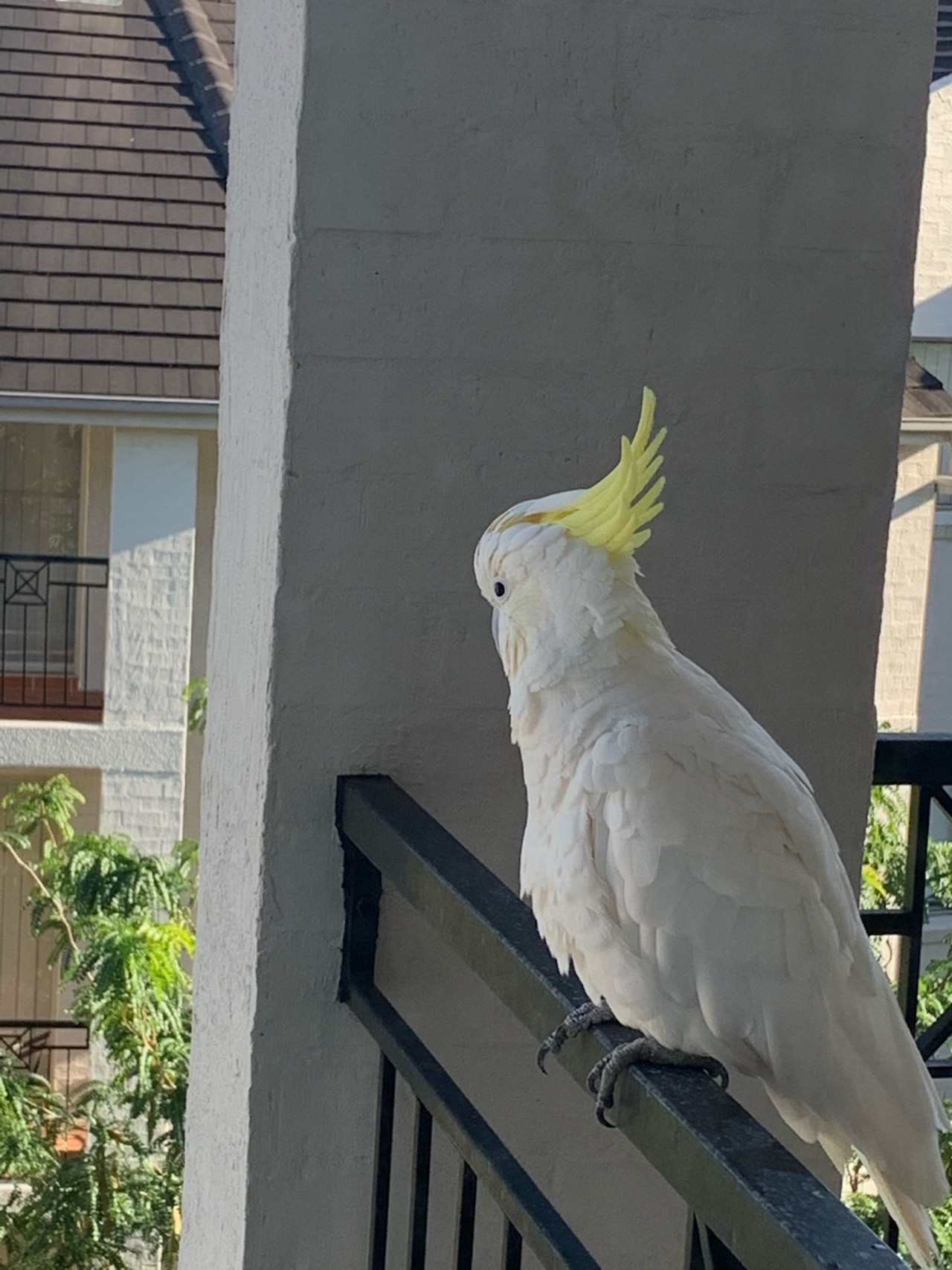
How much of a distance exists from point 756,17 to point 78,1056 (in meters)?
4.69

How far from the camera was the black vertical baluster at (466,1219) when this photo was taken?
100 cm

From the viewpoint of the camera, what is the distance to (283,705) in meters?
1.34

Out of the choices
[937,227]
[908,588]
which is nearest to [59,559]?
[908,588]

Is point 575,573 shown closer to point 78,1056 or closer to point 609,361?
point 609,361

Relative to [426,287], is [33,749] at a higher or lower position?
lower

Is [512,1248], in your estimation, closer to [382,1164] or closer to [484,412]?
[382,1164]

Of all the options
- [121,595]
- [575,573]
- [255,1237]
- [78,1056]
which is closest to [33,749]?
[121,595]

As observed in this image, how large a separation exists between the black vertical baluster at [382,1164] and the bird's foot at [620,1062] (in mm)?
388

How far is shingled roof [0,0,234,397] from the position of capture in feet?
16.8

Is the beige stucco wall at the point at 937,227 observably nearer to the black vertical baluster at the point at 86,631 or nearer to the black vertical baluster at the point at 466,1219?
the black vertical baluster at the point at 86,631

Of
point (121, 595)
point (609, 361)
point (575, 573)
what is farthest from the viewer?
point (121, 595)

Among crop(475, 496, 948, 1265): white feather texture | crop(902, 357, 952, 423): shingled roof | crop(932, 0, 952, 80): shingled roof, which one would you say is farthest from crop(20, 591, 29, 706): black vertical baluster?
crop(475, 496, 948, 1265): white feather texture

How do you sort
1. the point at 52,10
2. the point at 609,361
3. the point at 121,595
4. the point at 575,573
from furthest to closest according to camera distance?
the point at 52,10 < the point at 121,595 < the point at 609,361 < the point at 575,573

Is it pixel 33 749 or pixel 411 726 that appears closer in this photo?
pixel 411 726
